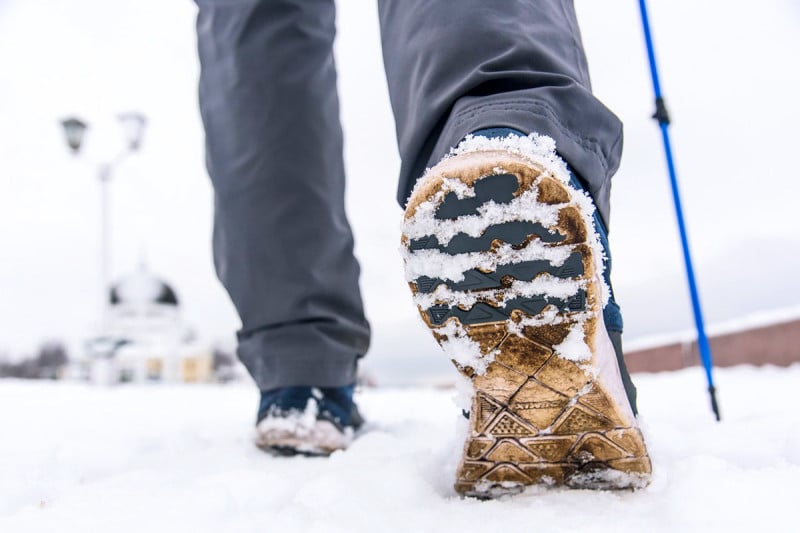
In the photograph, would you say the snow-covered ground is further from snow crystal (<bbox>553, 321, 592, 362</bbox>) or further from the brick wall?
the brick wall

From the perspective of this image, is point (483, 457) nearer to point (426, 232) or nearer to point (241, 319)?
point (426, 232)

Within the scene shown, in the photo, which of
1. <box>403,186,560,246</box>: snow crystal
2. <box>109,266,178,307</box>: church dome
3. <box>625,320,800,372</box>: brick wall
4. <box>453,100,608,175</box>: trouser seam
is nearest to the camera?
<box>403,186,560,246</box>: snow crystal

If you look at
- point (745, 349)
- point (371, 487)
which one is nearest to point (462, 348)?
point (371, 487)

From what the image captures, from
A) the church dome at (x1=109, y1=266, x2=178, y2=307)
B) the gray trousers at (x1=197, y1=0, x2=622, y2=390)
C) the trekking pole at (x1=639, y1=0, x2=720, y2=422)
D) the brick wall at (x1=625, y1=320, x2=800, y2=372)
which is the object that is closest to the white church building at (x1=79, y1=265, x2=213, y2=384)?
the church dome at (x1=109, y1=266, x2=178, y2=307)

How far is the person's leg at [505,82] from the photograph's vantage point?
0.70 m

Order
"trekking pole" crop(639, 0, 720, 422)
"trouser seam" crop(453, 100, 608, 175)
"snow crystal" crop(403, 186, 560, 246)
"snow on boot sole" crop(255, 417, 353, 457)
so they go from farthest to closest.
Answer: "trekking pole" crop(639, 0, 720, 422), "snow on boot sole" crop(255, 417, 353, 457), "trouser seam" crop(453, 100, 608, 175), "snow crystal" crop(403, 186, 560, 246)

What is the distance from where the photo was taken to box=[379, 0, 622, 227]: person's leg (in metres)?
0.70

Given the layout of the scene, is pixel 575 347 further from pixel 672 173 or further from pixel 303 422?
pixel 672 173

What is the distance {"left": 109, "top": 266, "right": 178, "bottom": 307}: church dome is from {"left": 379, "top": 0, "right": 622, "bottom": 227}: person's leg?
2640 centimetres

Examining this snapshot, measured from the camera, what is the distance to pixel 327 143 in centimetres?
121

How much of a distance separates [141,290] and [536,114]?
89.7 feet

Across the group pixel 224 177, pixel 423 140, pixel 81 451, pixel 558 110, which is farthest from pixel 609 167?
pixel 81 451

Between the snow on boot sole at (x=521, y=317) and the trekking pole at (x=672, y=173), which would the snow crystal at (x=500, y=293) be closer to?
the snow on boot sole at (x=521, y=317)

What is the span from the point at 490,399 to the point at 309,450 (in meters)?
0.52
